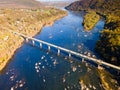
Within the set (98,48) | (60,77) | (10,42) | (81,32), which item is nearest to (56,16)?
(81,32)

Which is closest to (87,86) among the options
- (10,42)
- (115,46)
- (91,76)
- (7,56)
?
(91,76)

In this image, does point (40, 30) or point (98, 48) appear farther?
point (40, 30)

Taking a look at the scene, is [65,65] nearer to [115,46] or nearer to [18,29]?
[115,46]

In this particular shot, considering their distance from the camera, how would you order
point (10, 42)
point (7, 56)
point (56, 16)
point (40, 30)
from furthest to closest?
point (56, 16), point (40, 30), point (10, 42), point (7, 56)

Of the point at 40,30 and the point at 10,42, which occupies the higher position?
the point at 10,42

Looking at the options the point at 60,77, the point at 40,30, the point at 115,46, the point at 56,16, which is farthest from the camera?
the point at 56,16

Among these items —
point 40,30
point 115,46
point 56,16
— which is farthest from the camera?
point 56,16

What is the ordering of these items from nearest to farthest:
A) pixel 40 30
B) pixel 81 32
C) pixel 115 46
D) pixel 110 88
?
1. pixel 110 88
2. pixel 115 46
3. pixel 81 32
4. pixel 40 30

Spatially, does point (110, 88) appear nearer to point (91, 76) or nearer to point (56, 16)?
point (91, 76)

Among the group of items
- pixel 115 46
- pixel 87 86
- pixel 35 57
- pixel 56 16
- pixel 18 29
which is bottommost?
pixel 56 16
